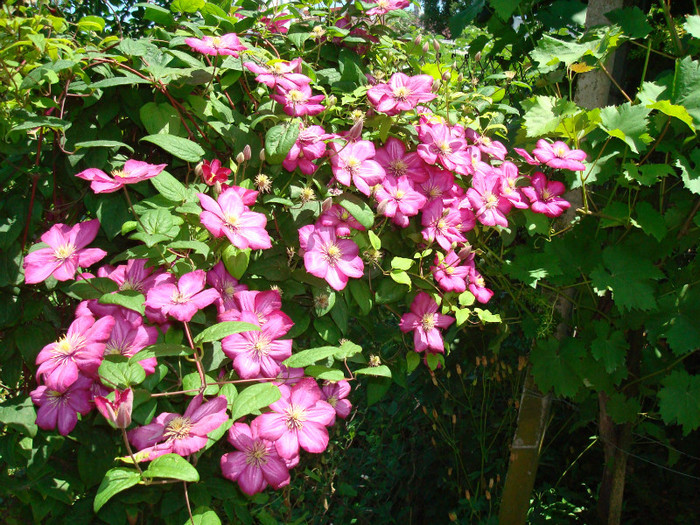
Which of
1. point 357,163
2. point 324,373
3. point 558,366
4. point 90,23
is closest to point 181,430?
point 324,373

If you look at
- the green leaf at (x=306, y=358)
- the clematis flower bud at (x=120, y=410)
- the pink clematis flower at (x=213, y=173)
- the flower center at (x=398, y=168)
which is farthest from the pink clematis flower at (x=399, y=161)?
the clematis flower bud at (x=120, y=410)

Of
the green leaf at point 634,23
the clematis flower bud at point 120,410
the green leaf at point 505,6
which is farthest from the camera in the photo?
the green leaf at point 505,6

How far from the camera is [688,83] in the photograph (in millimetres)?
1141

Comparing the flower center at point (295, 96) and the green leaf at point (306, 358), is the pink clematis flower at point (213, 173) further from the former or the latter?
the green leaf at point (306, 358)

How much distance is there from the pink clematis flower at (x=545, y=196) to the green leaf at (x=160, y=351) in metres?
0.77

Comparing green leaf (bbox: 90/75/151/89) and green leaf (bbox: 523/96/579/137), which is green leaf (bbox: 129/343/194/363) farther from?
green leaf (bbox: 523/96/579/137)

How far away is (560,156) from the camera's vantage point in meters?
1.16

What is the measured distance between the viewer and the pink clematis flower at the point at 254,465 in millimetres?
900

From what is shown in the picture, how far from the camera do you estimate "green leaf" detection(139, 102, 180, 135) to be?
1.02 m

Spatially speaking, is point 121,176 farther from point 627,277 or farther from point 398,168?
point 627,277

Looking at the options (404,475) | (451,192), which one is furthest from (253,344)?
(404,475)

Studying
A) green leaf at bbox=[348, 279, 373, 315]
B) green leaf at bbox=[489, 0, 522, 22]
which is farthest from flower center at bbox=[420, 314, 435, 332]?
green leaf at bbox=[489, 0, 522, 22]

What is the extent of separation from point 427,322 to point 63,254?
2.19 feet

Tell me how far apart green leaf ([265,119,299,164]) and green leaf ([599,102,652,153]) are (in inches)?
23.6
